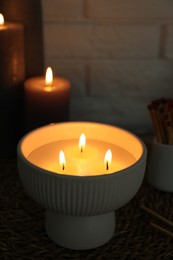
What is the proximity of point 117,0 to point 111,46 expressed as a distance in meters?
0.07

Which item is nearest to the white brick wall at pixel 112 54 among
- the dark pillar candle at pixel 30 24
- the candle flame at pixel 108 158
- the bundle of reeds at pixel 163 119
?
the dark pillar candle at pixel 30 24

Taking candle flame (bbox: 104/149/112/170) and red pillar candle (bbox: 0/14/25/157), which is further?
red pillar candle (bbox: 0/14/25/157)

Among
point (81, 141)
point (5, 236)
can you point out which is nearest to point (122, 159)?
point (81, 141)

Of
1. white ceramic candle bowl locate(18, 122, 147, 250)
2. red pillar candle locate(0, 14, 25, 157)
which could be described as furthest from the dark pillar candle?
white ceramic candle bowl locate(18, 122, 147, 250)

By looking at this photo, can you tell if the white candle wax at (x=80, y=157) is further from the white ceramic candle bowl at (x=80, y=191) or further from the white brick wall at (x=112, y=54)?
the white brick wall at (x=112, y=54)

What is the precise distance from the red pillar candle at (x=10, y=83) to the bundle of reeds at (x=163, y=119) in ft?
0.64

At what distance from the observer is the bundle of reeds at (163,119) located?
53cm

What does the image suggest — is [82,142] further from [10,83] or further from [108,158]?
[10,83]

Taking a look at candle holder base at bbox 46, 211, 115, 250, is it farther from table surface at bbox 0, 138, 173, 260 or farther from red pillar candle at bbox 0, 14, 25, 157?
red pillar candle at bbox 0, 14, 25, 157

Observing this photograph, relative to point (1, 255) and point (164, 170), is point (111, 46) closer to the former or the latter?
point (164, 170)

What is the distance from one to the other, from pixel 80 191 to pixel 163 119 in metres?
0.19

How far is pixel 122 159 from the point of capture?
0.47 meters

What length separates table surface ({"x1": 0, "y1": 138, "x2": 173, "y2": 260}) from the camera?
0.44 meters

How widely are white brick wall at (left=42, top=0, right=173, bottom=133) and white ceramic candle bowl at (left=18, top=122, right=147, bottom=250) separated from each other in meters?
0.24
